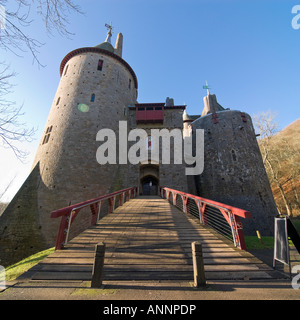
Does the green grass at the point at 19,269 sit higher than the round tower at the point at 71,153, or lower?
lower

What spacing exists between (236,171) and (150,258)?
14689 millimetres

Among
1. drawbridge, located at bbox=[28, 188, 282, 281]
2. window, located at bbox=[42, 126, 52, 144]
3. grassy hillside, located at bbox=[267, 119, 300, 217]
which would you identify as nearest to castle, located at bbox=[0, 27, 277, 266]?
window, located at bbox=[42, 126, 52, 144]

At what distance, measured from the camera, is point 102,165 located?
1290 centimetres

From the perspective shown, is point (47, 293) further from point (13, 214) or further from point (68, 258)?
point (13, 214)

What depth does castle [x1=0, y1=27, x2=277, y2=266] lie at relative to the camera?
10.2 meters

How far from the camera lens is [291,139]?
2308cm

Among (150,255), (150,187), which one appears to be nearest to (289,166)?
(150,187)

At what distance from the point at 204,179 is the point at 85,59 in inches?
723

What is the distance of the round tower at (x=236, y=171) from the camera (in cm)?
1342

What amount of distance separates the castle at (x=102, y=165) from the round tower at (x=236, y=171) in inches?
3.4

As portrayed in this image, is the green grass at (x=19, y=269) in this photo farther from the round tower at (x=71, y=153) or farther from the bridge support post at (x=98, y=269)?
the round tower at (x=71, y=153)

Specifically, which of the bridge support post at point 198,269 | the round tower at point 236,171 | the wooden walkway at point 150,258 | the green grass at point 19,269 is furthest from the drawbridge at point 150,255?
the round tower at point 236,171
